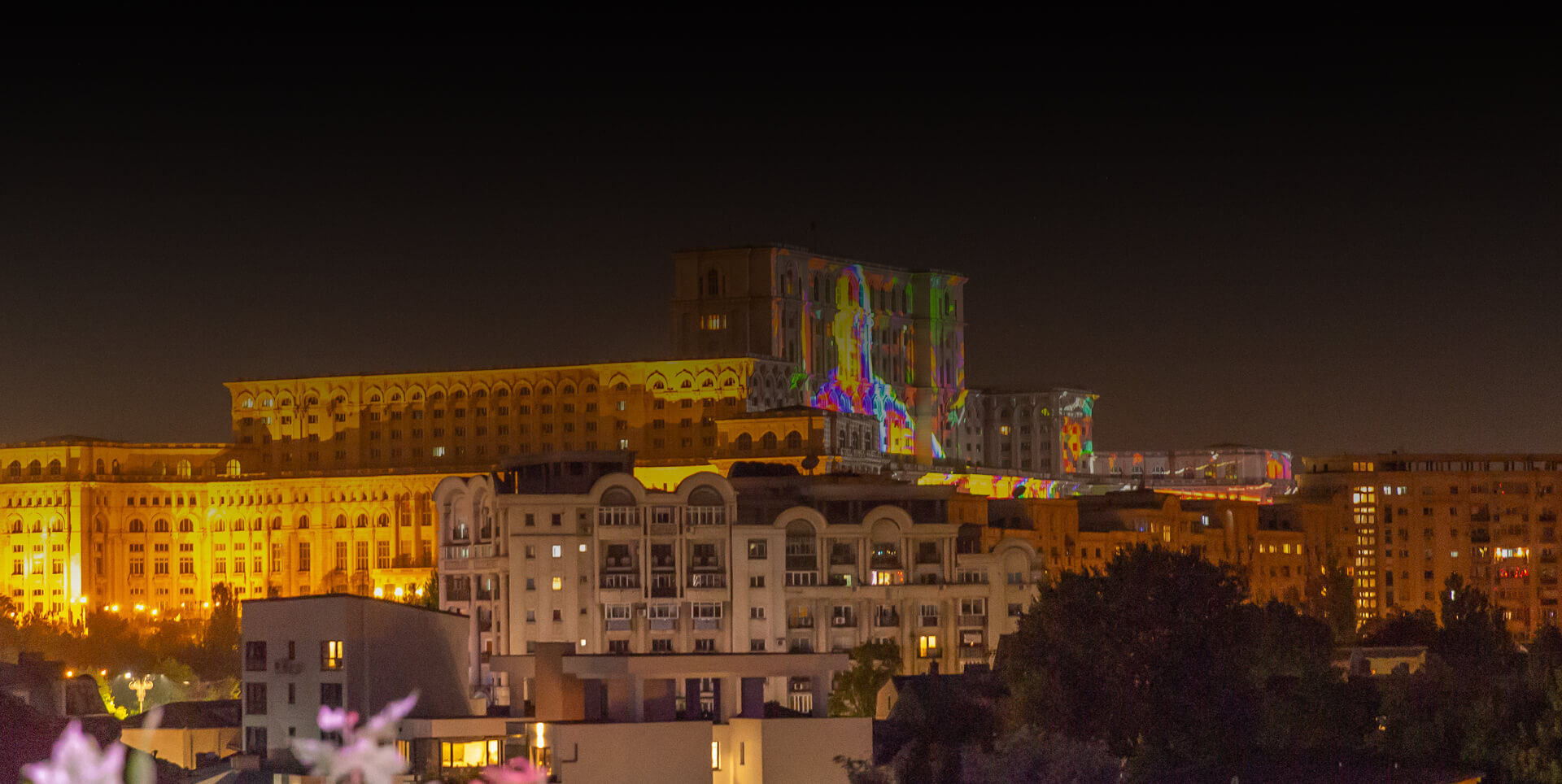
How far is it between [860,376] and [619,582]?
2734 inches

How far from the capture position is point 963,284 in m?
189

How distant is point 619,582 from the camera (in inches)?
4301

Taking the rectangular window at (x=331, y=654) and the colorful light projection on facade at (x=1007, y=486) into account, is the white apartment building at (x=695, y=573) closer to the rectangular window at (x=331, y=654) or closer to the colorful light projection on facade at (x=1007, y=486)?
the rectangular window at (x=331, y=654)

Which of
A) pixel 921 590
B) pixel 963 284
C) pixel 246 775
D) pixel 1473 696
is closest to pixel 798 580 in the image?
pixel 921 590

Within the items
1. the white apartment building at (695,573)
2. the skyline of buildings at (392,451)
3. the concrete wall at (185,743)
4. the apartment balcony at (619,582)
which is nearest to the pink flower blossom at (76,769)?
the concrete wall at (185,743)

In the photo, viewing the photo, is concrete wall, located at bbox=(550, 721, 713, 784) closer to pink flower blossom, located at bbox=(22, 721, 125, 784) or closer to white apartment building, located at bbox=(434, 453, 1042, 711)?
white apartment building, located at bbox=(434, 453, 1042, 711)

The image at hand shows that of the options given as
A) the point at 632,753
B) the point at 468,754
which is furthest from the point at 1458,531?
the point at 632,753

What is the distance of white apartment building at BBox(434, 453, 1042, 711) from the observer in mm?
107875

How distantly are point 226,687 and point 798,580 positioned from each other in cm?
3241

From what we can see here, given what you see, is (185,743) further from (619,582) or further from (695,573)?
(695,573)

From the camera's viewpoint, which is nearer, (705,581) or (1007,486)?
(705,581)

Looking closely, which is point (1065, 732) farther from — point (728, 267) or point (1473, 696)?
point (728, 267)

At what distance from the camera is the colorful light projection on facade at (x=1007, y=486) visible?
539 ft

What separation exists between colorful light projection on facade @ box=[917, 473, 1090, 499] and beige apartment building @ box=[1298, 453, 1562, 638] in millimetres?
20330
